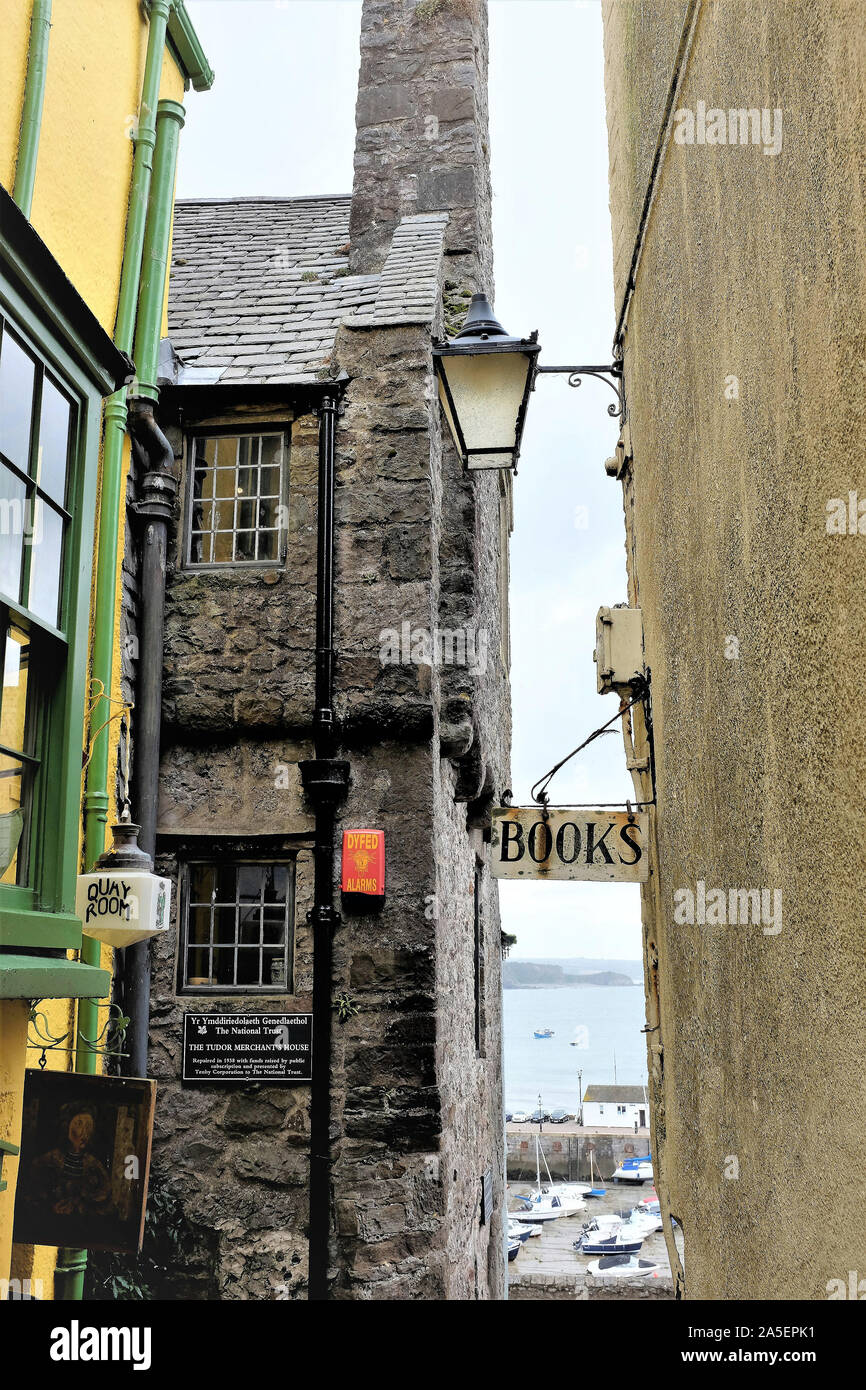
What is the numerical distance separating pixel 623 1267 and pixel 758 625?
1384 inches

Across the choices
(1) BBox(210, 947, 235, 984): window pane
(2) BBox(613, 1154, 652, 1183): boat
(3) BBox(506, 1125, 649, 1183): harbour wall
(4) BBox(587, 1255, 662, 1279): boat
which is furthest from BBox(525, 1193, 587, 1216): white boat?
(1) BBox(210, 947, 235, 984): window pane

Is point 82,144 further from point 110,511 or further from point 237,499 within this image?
point 237,499

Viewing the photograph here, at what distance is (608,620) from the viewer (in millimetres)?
6500

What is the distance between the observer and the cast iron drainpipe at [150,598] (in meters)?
6.53

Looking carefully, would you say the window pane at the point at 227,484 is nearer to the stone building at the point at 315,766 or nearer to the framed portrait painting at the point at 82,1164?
the stone building at the point at 315,766

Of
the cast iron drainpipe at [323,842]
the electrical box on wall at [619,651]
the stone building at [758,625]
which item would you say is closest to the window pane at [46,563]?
the stone building at [758,625]

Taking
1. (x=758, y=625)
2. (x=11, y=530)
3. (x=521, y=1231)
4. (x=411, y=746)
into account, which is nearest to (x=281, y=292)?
(x=411, y=746)

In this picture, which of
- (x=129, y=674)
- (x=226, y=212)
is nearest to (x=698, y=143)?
(x=129, y=674)

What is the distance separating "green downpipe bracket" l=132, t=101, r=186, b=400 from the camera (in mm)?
6582

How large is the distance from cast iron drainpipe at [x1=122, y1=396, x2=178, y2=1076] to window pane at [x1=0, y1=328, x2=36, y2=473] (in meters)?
2.82

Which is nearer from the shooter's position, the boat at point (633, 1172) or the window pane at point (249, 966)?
the window pane at point (249, 966)

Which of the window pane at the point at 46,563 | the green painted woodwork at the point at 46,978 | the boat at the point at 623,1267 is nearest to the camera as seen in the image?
the green painted woodwork at the point at 46,978

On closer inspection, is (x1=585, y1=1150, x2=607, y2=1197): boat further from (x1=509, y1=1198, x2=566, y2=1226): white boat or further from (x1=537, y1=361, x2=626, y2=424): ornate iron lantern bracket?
(x1=537, y1=361, x2=626, y2=424): ornate iron lantern bracket

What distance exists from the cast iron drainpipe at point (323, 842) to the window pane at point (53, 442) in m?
2.70
